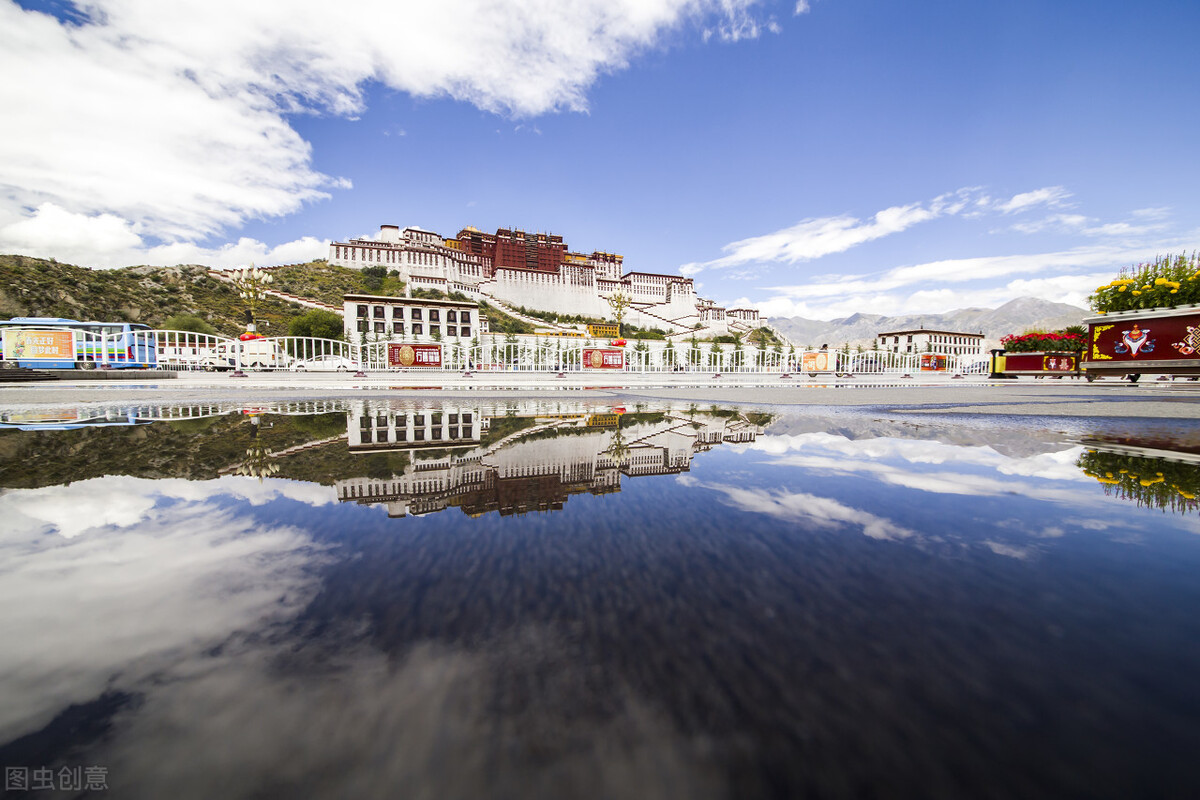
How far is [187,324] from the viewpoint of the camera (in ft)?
209

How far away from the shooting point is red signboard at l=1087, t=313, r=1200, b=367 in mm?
19688

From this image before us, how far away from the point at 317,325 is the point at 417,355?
45.1 m

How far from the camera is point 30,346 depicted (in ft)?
70.8

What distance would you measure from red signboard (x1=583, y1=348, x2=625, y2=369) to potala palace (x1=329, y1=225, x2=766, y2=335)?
60.0 meters

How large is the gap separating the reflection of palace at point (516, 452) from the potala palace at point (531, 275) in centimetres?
8095

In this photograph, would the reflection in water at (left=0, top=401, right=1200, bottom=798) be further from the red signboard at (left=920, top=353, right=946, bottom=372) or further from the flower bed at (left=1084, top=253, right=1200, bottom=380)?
the red signboard at (left=920, top=353, right=946, bottom=372)

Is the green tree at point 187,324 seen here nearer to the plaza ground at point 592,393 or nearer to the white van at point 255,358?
the white van at point 255,358

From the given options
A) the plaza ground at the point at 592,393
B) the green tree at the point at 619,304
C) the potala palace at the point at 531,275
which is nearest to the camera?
the plaza ground at the point at 592,393

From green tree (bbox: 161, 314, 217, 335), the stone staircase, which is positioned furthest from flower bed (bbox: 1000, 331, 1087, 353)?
green tree (bbox: 161, 314, 217, 335)

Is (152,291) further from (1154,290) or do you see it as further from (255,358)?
(1154,290)

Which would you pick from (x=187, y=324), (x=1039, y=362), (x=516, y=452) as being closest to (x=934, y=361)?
(x=1039, y=362)

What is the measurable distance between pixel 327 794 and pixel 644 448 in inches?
165

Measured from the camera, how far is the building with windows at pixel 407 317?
58.8 m

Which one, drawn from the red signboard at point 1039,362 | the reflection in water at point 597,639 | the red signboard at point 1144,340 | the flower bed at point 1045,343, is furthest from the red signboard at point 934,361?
the reflection in water at point 597,639
